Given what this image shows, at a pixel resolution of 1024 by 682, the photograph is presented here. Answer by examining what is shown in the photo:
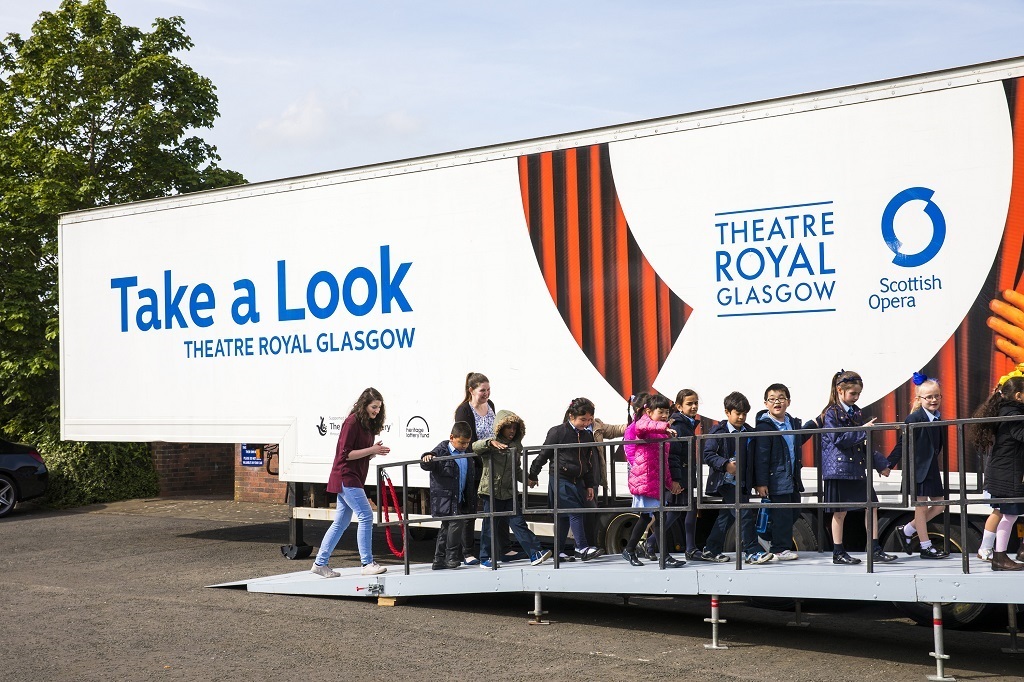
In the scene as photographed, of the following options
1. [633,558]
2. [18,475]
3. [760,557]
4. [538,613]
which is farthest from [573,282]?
[18,475]

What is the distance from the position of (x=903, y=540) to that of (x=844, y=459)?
996mm

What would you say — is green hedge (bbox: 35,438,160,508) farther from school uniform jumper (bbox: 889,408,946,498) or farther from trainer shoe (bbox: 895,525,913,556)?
school uniform jumper (bbox: 889,408,946,498)

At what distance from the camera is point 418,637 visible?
8.17m

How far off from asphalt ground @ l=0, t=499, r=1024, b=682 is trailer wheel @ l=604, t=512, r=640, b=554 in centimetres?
49

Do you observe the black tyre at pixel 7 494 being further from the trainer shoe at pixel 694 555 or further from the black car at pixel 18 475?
the trainer shoe at pixel 694 555

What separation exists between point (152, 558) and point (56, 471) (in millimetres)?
7490

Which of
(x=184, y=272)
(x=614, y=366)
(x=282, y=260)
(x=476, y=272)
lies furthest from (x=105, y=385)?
(x=614, y=366)

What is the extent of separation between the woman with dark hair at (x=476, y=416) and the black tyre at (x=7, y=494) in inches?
425

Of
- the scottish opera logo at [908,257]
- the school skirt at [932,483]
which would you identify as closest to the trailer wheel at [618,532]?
the school skirt at [932,483]

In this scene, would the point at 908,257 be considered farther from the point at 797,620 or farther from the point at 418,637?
the point at 418,637

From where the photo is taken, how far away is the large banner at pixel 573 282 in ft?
26.2

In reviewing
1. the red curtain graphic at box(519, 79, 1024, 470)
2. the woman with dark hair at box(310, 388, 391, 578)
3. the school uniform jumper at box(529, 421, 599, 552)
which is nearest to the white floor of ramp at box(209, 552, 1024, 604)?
the school uniform jumper at box(529, 421, 599, 552)

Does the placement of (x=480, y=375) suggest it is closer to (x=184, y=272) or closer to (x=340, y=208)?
(x=340, y=208)

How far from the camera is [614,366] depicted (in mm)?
9453
